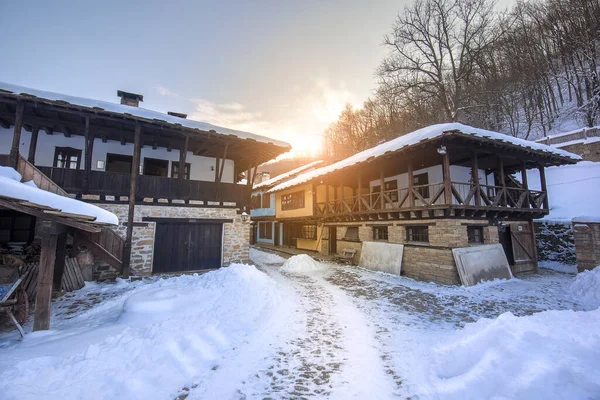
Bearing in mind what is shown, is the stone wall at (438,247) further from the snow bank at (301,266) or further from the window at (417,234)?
the snow bank at (301,266)

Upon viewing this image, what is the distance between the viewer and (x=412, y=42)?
1981 cm

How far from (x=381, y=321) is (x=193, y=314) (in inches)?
161

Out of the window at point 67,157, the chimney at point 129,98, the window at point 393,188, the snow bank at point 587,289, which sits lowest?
the snow bank at point 587,289

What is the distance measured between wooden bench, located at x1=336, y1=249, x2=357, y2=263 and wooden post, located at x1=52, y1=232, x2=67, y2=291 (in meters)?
12.0

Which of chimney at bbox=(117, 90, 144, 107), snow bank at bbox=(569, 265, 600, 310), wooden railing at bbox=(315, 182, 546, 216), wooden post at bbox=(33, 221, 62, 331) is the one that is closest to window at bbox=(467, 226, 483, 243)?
wooden railing at bbox=(315, 182, 546, 216)

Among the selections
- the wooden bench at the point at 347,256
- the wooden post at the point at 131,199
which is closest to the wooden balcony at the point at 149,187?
the wooden post at the point at 131,199

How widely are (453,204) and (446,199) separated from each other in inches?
13.4

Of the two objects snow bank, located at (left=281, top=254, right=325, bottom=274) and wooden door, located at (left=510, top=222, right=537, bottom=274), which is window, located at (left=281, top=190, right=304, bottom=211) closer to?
snow bank, located at (left=281, top=254, right=325, bottom=274)

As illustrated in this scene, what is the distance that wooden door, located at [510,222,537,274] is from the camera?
12.1 meters

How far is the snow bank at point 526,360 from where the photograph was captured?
2.41 metres

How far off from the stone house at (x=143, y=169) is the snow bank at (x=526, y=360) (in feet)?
32.3

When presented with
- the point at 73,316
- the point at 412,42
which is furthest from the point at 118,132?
the point at 412,42

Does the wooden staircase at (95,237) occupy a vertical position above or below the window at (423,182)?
below

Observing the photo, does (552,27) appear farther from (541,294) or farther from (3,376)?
(3,376)
